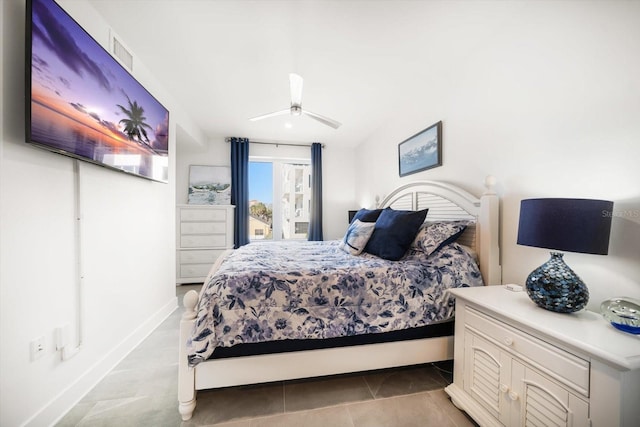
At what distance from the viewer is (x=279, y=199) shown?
456 cm

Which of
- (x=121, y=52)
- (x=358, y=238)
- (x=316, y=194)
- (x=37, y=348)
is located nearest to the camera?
(x=37, y=348)

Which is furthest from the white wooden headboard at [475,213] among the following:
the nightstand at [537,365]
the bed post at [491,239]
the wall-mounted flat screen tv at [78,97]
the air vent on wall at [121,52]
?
the air vent on wall at [121,52]

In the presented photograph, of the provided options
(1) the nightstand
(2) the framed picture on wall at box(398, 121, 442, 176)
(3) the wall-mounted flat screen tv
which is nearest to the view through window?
(2) the framed picture on wall at box(398, 121, 442, 176)

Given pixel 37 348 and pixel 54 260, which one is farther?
pixel 54 260

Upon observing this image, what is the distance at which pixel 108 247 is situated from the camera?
171 centimetres

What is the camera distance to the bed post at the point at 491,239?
1666 mm

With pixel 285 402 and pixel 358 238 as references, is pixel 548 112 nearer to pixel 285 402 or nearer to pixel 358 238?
pixel 358 238

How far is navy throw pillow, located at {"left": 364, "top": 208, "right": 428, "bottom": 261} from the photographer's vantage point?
73.2 inches

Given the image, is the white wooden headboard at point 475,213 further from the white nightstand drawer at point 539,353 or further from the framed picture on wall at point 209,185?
the framed picture on wall at point 209,185

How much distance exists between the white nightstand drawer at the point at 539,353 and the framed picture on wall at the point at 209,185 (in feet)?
12.9

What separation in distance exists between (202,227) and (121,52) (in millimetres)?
2360

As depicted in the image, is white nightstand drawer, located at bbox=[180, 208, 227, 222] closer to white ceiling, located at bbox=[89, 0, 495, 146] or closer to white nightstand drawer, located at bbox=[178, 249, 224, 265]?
white nightstand drawer, located at bbox=[178, 249, 224, 265]

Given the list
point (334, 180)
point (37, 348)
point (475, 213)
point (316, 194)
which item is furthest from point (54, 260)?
point (334, 180)

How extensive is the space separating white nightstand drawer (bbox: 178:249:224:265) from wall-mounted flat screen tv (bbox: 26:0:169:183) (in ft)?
6.16
